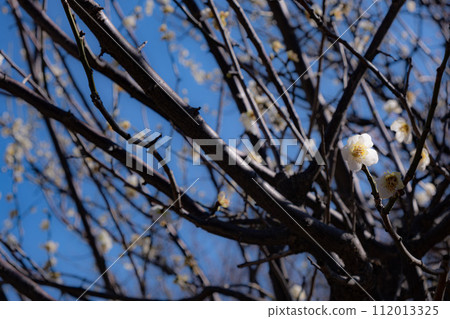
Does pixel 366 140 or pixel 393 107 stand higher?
pixel 393 107

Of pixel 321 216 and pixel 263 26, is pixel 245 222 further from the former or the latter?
pixel 263 26

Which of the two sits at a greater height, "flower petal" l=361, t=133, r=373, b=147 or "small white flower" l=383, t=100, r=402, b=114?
"small white flower" l=383, t=100, r=402, b=114

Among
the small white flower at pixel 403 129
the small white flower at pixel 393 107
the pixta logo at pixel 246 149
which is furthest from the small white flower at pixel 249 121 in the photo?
the small white flower at pixel 393 107

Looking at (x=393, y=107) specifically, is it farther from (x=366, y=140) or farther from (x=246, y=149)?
(x=366, y=140)

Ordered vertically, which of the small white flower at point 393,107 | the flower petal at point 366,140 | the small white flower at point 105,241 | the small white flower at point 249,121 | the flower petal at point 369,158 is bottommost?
the flower petal at point 369,158

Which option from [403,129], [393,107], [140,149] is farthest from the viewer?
[393,107]

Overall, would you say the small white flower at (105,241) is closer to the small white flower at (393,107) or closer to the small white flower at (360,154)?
the small white flower at (393,107)

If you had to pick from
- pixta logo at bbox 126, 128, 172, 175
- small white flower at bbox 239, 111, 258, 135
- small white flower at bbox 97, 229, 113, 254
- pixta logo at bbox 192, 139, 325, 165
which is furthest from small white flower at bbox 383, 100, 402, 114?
small white flower at bbox 97, 229, 113, 254

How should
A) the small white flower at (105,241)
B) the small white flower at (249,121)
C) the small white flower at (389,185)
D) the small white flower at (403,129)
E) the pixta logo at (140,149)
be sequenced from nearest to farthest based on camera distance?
the small white flower at (389,185)
the pixta logo at (140,149)
the small white flower at (403,129)
the small white flower at (249,121)
the small white flower at (105,241)

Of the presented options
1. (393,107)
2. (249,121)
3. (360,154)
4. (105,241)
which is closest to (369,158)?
(360,154)

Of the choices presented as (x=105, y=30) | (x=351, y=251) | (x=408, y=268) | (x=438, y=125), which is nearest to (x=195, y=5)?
(x=105, y=30)

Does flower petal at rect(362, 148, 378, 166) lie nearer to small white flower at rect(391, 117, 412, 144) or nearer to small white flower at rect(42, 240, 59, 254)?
small white flower at rect(391, 117, 412, 144)

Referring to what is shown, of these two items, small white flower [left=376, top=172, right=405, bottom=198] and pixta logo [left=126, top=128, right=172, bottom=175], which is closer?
small white flower [left=376, top=172, right=405, bottom=198]
